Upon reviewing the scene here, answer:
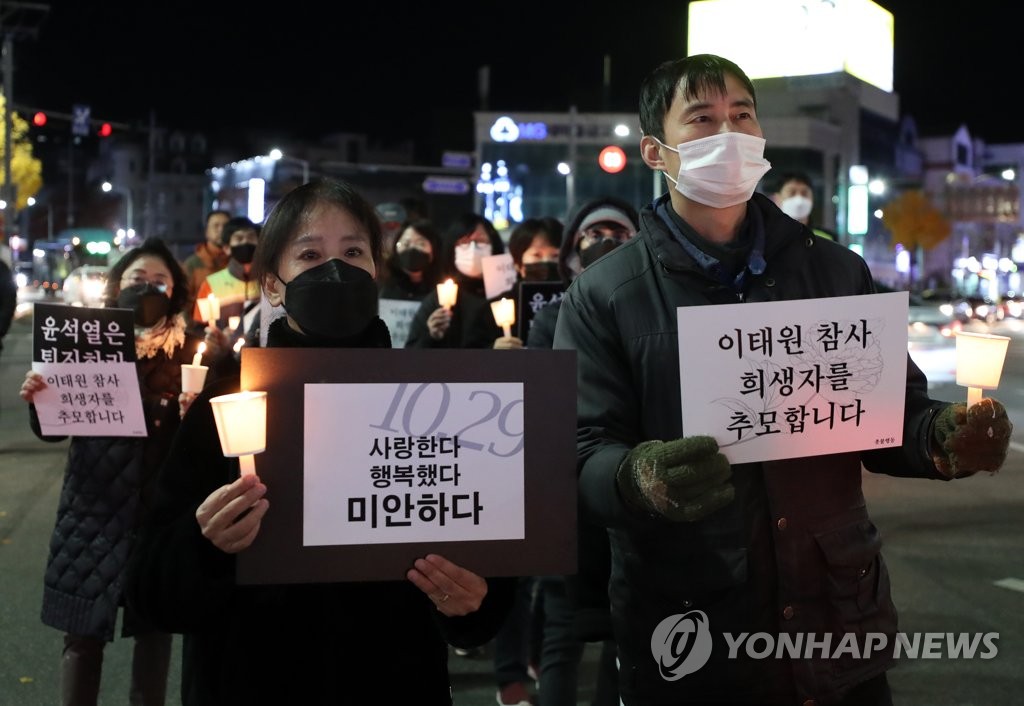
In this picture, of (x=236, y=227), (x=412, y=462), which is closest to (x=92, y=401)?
(x=412, y=462)

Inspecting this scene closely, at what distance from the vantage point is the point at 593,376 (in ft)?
8.40

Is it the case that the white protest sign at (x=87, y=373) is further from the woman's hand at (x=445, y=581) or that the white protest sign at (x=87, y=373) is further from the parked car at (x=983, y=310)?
the parked car at (x=983, y=310)

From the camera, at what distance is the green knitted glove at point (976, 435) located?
2.33 meters

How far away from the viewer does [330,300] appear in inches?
97.2

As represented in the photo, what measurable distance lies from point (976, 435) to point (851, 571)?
17.0 inches

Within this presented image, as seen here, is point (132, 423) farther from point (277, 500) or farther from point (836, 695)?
point (836, 695)

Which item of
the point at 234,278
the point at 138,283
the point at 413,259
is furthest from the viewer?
the point at 234,278

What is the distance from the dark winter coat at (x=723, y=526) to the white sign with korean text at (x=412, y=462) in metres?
0.25

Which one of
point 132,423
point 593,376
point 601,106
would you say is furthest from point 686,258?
point 601,106

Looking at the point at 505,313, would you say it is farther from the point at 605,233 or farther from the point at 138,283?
the point at 138,283

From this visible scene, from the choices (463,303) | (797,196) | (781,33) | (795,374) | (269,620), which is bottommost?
(269,620)

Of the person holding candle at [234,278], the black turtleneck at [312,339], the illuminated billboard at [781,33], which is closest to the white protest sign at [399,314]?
the person holding candle at [234,278]

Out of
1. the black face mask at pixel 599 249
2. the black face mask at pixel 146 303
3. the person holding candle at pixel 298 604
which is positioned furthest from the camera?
the black face mask at pixel 599 249

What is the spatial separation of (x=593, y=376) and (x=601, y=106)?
6649 cm
